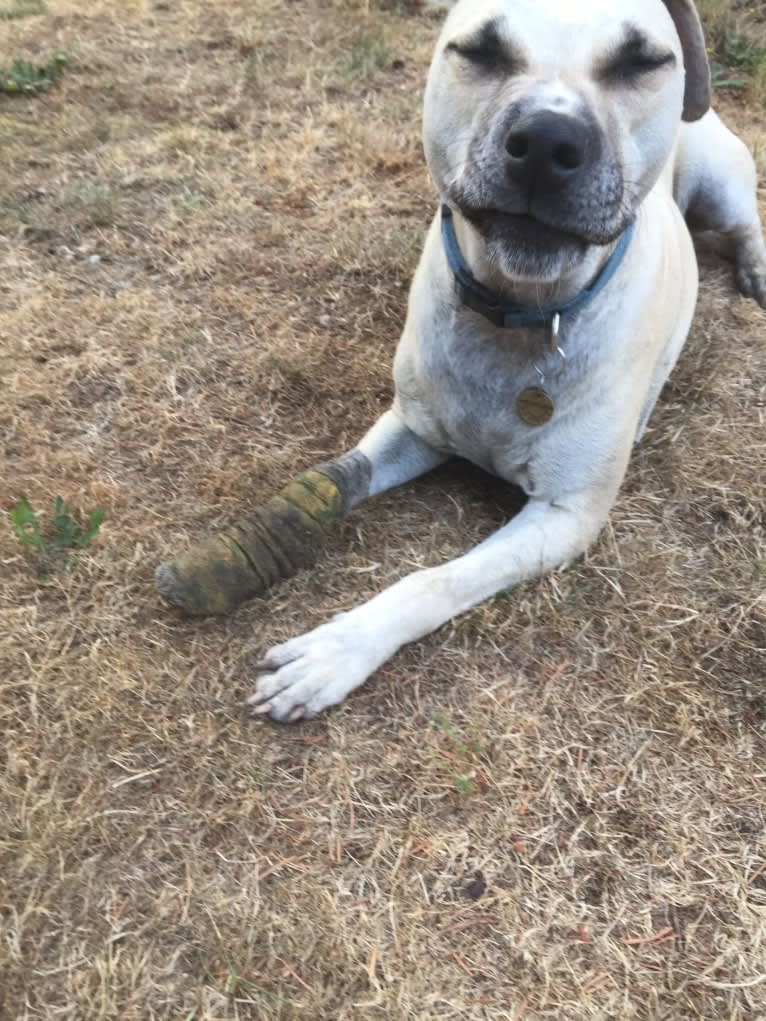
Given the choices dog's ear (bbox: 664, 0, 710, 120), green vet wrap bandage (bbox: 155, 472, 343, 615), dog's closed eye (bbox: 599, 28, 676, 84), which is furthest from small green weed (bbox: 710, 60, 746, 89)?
green vet wrap bandage (bbox: 155, 472, 343, 615)

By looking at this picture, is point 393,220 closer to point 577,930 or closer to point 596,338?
point 596,338

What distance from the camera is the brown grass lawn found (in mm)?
1454

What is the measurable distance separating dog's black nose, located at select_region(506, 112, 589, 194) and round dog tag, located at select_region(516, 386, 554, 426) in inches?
21.9

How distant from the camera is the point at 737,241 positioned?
3.27m

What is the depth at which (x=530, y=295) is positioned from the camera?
1.91 metres

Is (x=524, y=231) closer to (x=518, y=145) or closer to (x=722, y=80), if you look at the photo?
(x=518, y=145)

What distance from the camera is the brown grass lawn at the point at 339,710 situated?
145 centimetres

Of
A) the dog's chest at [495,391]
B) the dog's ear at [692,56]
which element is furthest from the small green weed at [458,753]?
the dog's ear at [692,56]

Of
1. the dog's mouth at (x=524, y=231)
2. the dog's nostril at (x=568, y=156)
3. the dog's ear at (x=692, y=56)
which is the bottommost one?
the dog's mouth at (x=524, y=231)

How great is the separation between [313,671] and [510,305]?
0.91m

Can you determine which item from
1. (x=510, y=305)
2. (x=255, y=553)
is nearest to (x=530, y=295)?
(x=510, y=305)

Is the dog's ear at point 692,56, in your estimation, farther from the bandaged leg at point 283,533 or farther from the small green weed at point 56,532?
the small green weed at point 56,532

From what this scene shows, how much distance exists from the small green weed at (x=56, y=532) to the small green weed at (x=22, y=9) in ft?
13.5

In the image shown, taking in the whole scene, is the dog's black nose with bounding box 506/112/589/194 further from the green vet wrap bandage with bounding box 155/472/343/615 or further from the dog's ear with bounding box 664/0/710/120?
the green vet wrap bandage with bounding box 155/472/343/615
